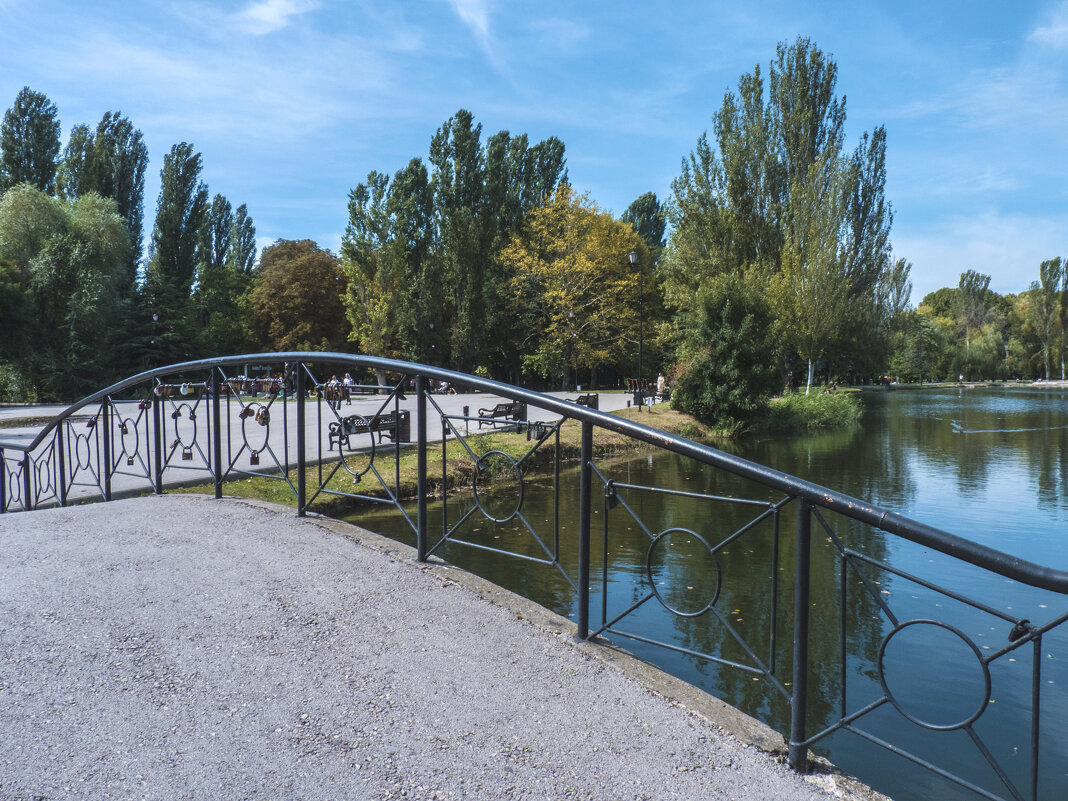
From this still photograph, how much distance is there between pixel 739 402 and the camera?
24156 millimetres

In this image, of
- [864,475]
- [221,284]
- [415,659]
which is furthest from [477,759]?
[221,284]

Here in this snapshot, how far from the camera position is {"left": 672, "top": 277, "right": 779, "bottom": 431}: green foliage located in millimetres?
24297

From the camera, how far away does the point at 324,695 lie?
259cm

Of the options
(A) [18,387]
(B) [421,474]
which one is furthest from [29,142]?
(B) [421,474]

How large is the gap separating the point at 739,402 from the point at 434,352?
20429 mm

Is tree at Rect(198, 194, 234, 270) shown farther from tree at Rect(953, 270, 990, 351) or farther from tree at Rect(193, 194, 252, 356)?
tree at Rect(953, 270, 990, 351)

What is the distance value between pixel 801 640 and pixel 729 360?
22.6 meters

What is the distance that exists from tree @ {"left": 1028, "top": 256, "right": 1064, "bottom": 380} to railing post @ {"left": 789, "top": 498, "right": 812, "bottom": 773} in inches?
3469

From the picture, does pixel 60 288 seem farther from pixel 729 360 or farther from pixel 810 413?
pixel 810 413

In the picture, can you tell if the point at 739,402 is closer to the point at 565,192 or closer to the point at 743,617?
the point at 743,617

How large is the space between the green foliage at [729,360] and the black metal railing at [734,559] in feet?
41.3

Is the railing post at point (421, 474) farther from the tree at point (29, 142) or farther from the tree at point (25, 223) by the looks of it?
the tree at point (29, 142)

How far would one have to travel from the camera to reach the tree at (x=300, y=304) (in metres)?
45.8

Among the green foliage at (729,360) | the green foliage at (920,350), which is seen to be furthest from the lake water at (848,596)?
the green foliage at (920,350)
